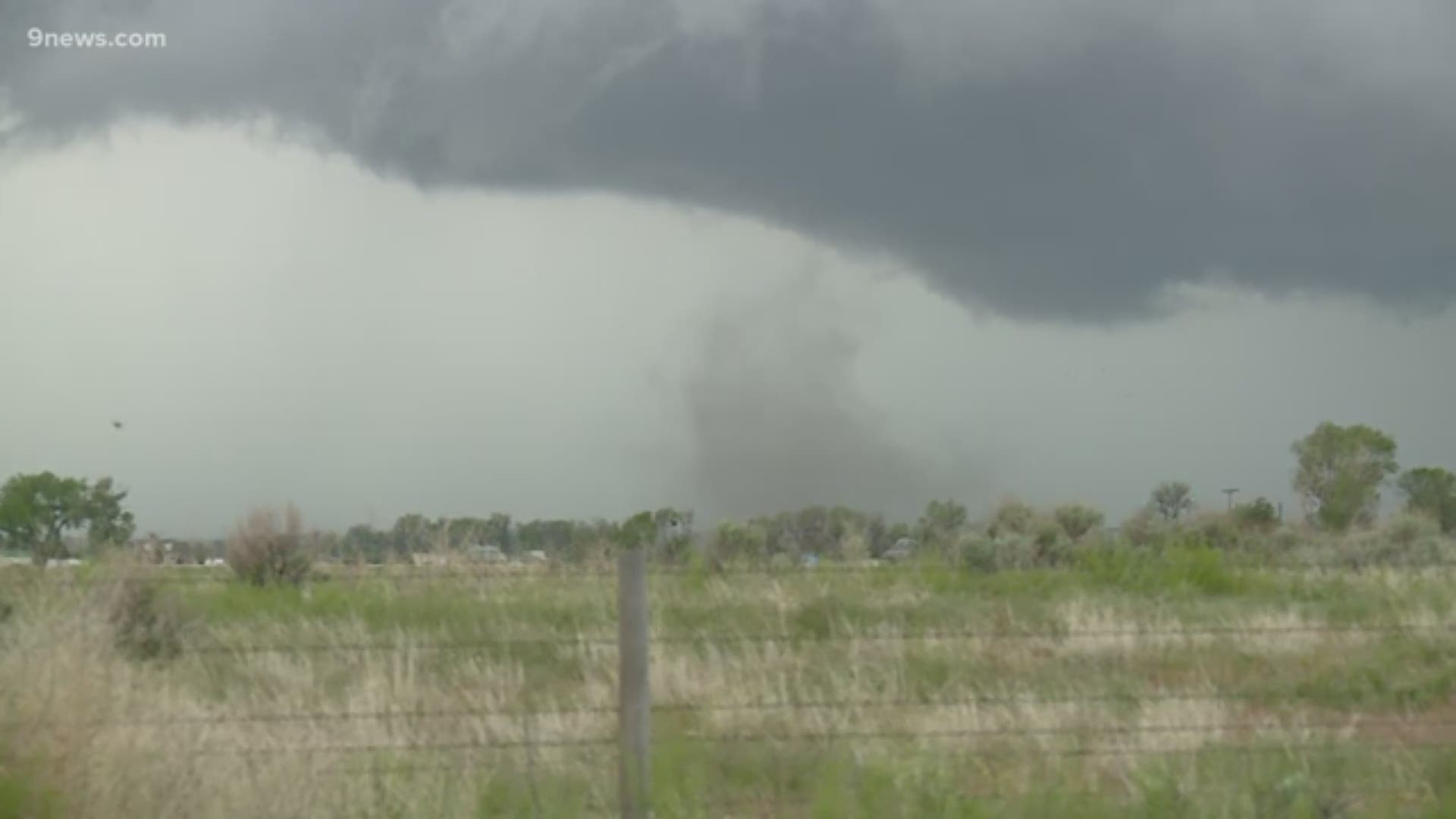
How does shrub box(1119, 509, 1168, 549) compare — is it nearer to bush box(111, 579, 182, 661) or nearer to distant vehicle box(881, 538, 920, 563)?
distant vehicle box(881, 538, 920, 563)

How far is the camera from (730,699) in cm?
1238

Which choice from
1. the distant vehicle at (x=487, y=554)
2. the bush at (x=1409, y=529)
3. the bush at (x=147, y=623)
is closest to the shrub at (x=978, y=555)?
the distant vehicle at (x=487, y=554)

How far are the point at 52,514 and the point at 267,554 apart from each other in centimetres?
504

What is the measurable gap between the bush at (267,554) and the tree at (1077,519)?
14679 millimetres

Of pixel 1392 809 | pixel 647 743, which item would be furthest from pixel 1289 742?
pixel 647 743

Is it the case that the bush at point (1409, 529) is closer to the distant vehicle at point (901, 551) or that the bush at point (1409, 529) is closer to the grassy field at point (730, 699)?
the distant vehicle at point (901, 551)

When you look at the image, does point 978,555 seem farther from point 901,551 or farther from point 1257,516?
point 1257,516

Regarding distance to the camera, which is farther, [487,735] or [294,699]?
[294,699]

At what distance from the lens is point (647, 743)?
344 inches

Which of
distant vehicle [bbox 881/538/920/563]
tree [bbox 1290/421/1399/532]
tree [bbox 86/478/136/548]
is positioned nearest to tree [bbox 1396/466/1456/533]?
tree [bbox 1290/421/1399/532]

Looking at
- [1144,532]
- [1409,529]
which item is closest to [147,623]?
[1144,532]

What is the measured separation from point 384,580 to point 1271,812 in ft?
34.5

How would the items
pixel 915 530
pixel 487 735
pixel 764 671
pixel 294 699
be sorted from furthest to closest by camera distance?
pixel 915 530 < pixel 764 671 < pixel 294 699 < pixel 487 735

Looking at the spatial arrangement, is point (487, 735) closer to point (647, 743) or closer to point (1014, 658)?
point (647, 743)
